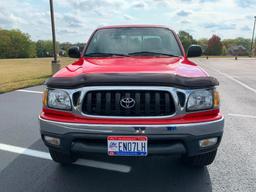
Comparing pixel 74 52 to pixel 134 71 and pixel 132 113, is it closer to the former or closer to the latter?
pixel 134 71

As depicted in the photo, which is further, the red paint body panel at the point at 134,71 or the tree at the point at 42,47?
the tree at the point at 42,47

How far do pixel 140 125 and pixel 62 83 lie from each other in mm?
880

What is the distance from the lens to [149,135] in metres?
2.91

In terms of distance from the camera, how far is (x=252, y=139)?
4906mm

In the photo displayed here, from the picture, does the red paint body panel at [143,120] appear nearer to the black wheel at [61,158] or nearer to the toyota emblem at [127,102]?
the toyota emblem at [127,102]

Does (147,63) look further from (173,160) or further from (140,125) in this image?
(173,160)

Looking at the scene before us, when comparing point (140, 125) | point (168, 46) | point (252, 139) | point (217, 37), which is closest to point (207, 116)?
point (140, 125)

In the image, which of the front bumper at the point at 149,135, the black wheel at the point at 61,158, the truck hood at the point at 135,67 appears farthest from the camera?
the black wheel at the point at 61,158

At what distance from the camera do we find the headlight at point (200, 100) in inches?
120

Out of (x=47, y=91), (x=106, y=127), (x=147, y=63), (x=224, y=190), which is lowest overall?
(x=224, y=190)

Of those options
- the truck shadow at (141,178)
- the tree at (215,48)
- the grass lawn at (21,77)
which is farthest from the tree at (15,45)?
the truck shadow at (141,178)

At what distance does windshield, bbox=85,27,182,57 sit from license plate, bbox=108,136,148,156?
1.77 m

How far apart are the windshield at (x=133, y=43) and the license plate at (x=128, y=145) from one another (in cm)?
177

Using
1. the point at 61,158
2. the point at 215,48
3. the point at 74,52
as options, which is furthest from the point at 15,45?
the point at 61,158
